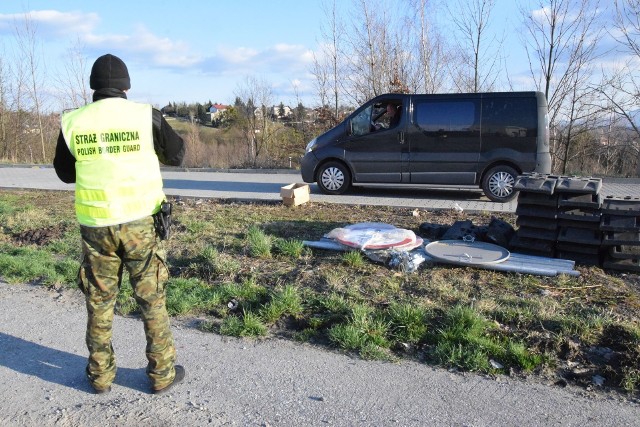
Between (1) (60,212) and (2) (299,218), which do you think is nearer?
(2) (299,218)

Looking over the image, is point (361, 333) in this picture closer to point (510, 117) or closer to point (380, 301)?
point (380, 301)

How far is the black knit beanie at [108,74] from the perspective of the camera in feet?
11.2

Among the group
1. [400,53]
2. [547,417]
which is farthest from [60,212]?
[400,53]

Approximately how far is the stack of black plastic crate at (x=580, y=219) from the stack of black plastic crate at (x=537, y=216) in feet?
0.26

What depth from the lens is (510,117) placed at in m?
10.8

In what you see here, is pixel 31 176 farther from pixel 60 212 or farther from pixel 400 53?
pixel 400 53

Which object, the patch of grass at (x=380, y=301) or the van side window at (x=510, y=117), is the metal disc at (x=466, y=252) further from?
the van side window at (x=510, y=117)

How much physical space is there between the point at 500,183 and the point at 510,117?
4.23 ft

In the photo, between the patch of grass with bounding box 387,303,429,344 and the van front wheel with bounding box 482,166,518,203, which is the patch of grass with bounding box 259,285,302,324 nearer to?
the patch of grass with bounding box 387,303,429,344

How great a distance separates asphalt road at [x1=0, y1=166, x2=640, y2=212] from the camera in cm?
1078

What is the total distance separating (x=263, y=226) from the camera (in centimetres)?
814

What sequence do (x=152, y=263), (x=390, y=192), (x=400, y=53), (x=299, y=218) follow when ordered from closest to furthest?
(x=152, y=263) → (x=299, y=218) → (x=390, y=192) → (x=400, y=53)

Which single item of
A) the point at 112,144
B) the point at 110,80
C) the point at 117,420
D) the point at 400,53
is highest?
the point at 400,53

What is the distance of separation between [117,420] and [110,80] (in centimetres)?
203
